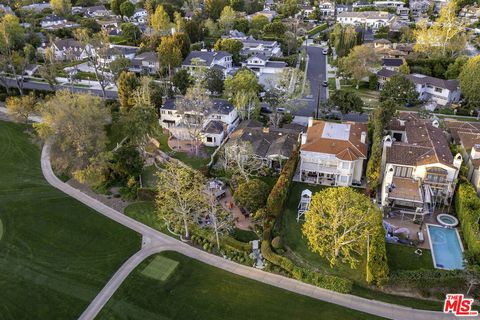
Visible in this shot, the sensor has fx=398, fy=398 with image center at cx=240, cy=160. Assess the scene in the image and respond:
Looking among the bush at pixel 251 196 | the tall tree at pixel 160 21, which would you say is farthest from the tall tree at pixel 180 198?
the tall tree at pixel 160 21

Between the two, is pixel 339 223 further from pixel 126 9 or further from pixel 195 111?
pixel 126 9

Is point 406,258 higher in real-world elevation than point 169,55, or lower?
lower

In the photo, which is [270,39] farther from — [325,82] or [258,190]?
[258,190]

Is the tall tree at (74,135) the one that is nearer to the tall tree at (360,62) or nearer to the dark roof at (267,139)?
the dark roof at (267,139)

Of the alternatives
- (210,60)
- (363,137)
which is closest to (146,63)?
(210,60)

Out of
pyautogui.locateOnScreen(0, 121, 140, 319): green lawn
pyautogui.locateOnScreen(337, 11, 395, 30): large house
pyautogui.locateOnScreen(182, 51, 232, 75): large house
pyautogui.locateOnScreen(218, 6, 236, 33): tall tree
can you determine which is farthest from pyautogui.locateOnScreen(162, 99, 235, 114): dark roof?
pyautogui.locateOnScreen(337, 11, 395, 30): large house

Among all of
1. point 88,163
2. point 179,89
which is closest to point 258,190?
point 88,163
